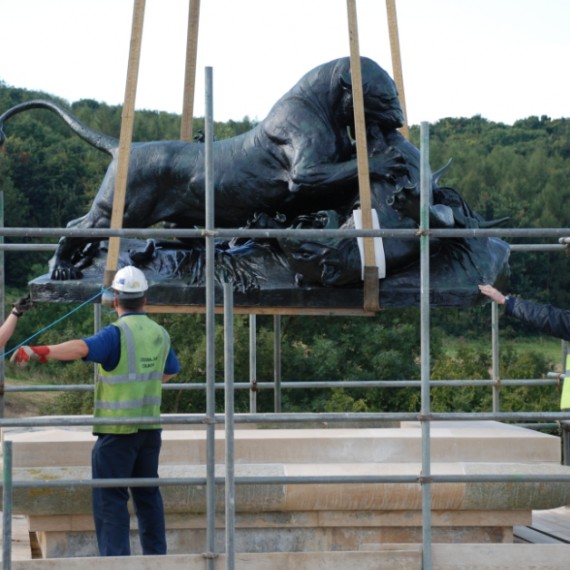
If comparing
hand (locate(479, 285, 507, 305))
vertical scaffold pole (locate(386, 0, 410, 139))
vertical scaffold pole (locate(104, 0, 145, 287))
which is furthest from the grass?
hand (locate(479, 285, 507, 305))

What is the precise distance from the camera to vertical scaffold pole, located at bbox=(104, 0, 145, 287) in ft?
28.8

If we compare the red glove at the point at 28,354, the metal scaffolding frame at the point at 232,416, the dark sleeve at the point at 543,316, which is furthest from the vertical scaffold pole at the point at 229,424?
the dark sleeve at the point at 543,316

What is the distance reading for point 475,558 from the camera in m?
7.89

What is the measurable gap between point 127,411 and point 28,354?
98 cm

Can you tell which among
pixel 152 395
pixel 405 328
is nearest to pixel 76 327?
pixel 405 328

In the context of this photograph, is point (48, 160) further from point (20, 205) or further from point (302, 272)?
point (302, 272)

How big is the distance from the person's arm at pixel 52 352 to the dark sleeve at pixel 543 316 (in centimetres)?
228

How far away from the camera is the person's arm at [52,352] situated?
23.2ft

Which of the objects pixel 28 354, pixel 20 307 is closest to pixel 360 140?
pixel 20 307

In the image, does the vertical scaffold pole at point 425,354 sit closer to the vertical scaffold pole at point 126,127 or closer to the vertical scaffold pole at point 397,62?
the vertical scaffold pole at point 126,127

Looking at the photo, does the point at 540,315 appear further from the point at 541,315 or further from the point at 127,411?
the point at 127,411

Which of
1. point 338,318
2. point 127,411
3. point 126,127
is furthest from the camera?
point 338,318

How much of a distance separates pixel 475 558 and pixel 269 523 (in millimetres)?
1757

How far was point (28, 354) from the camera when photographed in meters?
7.11
